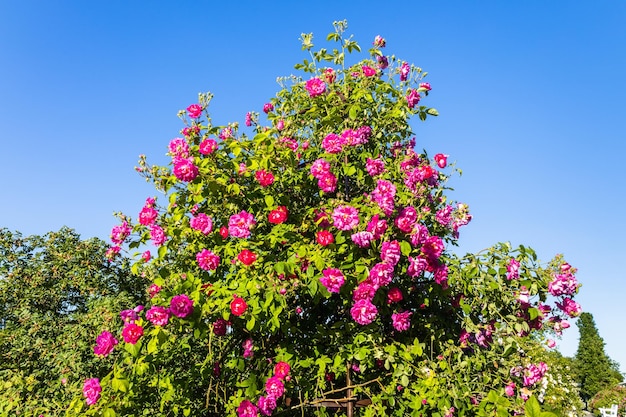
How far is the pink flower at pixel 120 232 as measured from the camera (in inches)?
177

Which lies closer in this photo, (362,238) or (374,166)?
(362,238)

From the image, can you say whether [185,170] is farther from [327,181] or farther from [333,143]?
[333,143]

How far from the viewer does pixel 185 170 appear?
13.3ft

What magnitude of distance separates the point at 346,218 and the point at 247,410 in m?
1.64

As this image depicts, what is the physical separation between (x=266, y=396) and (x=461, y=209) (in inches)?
89.4

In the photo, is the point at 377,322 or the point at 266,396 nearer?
the point at 266,396

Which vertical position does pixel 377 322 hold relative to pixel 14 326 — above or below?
below

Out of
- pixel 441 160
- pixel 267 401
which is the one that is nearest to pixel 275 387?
pixel 267 401

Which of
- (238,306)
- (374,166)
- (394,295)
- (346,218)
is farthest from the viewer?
(374,166)

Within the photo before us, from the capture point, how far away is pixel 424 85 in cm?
480

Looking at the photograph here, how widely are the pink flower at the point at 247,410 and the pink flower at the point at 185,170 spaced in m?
1.80

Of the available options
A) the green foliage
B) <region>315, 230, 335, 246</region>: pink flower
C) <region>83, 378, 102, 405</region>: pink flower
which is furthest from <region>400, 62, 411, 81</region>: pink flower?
the green foliage

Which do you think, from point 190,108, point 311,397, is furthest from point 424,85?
point 311,397

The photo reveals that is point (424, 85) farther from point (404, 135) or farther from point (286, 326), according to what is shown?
point (286, 326)
